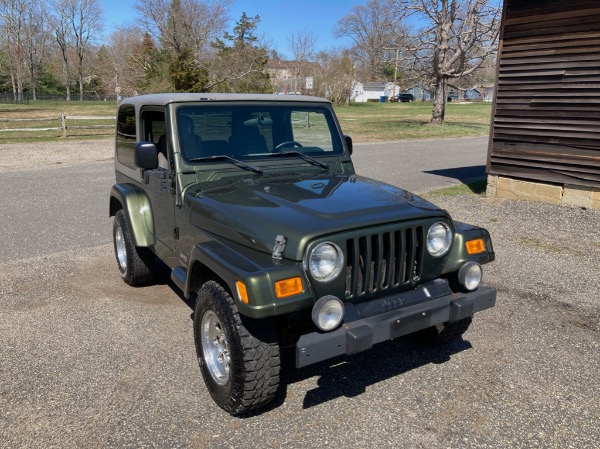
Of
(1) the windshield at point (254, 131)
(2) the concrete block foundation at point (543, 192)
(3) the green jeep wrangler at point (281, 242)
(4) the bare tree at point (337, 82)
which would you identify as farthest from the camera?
(4) the bare tree at point (337, 82)

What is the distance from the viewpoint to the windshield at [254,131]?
3809 millimetres

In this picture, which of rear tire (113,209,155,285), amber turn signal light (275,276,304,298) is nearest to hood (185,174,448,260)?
amber turn signal light (275,276,304,298)

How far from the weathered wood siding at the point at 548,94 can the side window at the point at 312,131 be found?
609 cm

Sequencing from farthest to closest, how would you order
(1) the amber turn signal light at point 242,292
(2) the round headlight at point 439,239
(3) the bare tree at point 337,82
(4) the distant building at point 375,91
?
(4) the distant building at point 375,91
(3) the bare tree at point 337,82
(2) the round headlight at point 439,239
(1) the amber turn signal light at point 242,292

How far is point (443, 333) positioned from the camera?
3.77m

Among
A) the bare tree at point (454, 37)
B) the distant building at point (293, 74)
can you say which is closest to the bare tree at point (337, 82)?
the distant building at point (293, 74)

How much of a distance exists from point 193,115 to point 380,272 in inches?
74.6

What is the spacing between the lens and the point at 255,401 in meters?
2.90

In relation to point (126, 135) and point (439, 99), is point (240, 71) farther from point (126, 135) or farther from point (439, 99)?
point (126, 135)

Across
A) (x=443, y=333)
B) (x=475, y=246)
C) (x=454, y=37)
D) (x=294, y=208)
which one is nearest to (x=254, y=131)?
(x=294, y=208)

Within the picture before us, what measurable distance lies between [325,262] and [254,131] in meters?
1.64

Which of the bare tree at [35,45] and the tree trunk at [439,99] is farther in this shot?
the bare tree at [35,45]

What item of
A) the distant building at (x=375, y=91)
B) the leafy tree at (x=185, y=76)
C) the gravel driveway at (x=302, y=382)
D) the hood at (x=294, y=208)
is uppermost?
the distant building at (x=375, y=91)

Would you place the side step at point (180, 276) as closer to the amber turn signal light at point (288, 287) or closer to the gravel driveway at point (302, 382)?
the gravel driveway at point (302, 382)
